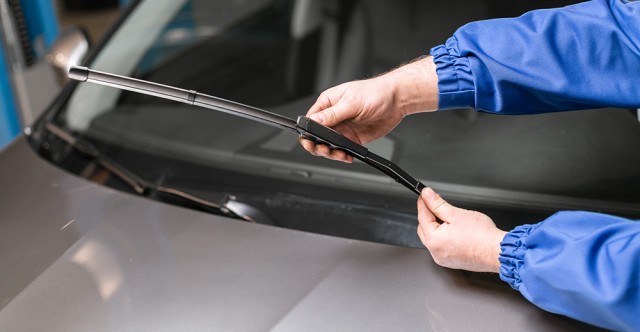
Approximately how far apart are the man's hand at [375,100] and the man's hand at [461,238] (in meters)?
0.18

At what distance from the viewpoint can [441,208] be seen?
3.37ft

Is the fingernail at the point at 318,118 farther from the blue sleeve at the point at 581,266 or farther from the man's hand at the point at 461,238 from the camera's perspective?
the blue sleeve at the point at 581,266

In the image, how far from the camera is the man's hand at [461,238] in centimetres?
95

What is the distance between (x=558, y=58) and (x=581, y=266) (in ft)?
1.23

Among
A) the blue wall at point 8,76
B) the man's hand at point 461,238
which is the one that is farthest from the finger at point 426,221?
the blue wall at point 8,76

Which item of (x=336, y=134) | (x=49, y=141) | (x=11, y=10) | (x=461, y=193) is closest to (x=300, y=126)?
(x=336, y=134)

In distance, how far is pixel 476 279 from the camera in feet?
3.35

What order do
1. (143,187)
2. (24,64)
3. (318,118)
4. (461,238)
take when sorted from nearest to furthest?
(461,238) → (318,118) → (143,187) → (24,64)

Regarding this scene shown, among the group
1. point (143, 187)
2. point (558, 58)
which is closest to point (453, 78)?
point (558, 58)

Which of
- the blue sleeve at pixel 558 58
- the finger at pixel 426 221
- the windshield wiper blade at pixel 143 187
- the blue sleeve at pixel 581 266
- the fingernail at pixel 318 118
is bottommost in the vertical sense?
the windshield wiper blade at pixel 143 187

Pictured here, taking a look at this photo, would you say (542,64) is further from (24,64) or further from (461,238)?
(24,64)

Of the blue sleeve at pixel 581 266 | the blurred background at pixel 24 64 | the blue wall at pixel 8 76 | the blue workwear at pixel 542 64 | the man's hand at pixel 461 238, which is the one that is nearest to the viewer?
the blue sleeve at pixel 581 266

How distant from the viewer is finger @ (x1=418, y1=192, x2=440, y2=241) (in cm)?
100

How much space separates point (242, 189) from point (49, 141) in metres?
0.51
